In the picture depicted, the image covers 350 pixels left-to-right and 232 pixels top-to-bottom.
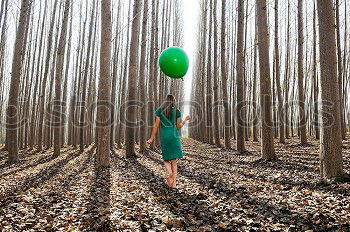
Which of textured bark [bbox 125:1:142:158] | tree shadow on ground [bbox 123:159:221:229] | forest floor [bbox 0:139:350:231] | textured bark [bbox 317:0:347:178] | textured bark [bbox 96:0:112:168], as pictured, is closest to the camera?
forest floor [bbox 0:139:350:231]

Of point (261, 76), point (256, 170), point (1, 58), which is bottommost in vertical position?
point (256, 170)

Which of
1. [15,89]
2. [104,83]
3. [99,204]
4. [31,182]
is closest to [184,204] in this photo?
[99,204]

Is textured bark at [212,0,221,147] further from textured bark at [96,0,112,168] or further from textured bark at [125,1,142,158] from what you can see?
textured bark at [96,0,112,168]

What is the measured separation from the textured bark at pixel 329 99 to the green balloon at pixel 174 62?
2480mm

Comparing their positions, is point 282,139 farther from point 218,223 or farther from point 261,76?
point 218,223

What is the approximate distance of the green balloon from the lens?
491 cm

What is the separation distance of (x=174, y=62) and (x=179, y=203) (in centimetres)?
251

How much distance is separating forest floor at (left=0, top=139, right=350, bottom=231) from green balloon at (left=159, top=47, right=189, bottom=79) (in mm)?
2258

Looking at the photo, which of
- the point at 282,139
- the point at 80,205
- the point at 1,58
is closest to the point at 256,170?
the point at 80,205

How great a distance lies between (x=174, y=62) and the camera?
489cm

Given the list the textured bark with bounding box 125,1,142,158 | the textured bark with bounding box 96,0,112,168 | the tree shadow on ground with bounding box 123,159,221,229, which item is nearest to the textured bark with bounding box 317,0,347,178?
the tree shadow on ground with bounding box 123,159,221,229

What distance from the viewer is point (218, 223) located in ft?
10.4

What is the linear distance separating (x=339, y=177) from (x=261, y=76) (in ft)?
13.4

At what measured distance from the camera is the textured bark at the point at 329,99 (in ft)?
14.7
